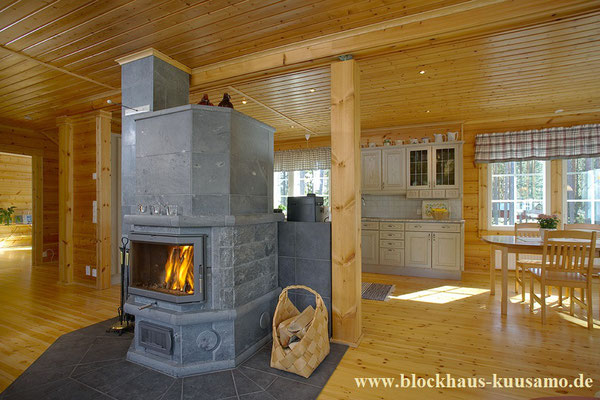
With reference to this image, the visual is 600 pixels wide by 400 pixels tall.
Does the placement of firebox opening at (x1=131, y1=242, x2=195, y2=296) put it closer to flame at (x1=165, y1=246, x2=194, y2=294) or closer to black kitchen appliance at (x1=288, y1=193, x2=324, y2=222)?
flame at (x1=165, y1=246, x2=194, y2=294)

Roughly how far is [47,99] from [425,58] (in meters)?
4.67

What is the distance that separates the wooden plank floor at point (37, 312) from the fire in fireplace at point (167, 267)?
38.8 inches

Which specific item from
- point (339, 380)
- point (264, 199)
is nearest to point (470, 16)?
point (264, 199)

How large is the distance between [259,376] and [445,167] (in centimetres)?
431

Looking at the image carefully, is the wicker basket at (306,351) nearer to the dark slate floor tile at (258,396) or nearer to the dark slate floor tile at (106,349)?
the dark slate floor tile at (258,396)

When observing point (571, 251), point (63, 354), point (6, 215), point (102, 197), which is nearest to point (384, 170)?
point (571, 251)

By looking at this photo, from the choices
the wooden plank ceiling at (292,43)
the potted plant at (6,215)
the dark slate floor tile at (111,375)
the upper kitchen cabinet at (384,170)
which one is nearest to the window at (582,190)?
the wooden plank ceiling at (292,43)

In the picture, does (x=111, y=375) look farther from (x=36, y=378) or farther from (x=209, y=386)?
(x=209, y=386)

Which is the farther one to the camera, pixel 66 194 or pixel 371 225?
pixel 371 225

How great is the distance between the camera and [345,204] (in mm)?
2445

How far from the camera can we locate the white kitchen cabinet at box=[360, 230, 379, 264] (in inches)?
200

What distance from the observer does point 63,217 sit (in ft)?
14.8

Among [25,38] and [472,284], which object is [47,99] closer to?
[25,38]

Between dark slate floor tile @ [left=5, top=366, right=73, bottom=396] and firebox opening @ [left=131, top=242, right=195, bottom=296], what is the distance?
0.68 meters
